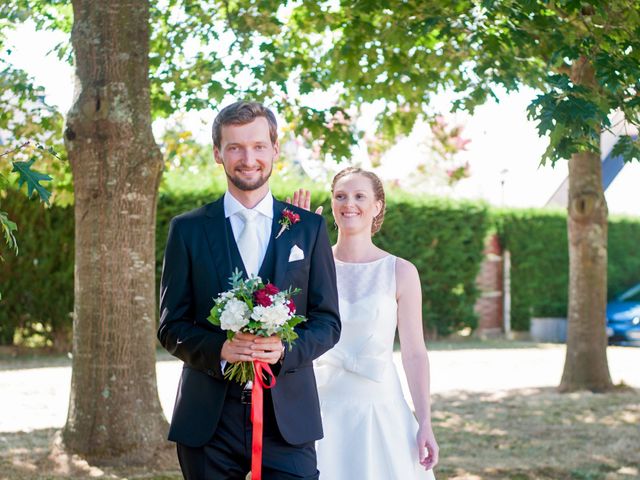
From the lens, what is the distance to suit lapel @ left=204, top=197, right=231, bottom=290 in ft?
9.51

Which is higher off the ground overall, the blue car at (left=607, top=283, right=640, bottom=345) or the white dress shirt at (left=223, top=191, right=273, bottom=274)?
the white dress shirt at (left=223, top=191, right=273, bottom=274)

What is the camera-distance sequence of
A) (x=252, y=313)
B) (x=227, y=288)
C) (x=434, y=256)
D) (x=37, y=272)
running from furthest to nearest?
(x=434, y=256), (x=37, y=272), (x=227, y=288), (x=252, y=313)

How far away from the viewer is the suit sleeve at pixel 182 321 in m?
2.80

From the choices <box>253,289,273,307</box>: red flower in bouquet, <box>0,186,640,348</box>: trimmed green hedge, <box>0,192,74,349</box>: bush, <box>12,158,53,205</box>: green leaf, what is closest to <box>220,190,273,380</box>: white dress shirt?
<box>253,289,273,307</box>: red flower in bouquet

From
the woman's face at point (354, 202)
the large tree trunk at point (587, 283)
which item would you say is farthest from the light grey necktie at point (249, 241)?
the large tree trunk at point (587, 283)

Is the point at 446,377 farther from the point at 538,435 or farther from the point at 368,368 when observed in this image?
the point at 368,368

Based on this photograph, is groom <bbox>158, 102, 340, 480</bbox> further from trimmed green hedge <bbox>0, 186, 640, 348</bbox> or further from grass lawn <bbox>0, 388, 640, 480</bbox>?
trimmed green hedge <bbox>0, 186, 640, 348</bbox>

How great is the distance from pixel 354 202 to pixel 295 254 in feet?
3.43

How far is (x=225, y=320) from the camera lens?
265 centimetres

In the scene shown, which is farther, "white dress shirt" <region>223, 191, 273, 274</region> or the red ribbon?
"white dress shirt" <region>223, 191, 273, 274</region>

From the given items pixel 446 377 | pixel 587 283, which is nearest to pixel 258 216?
pixel 587 283

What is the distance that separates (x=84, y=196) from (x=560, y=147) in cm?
302

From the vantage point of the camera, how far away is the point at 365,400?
3955 mm

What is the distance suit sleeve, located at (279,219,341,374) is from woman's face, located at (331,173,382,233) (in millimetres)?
865
